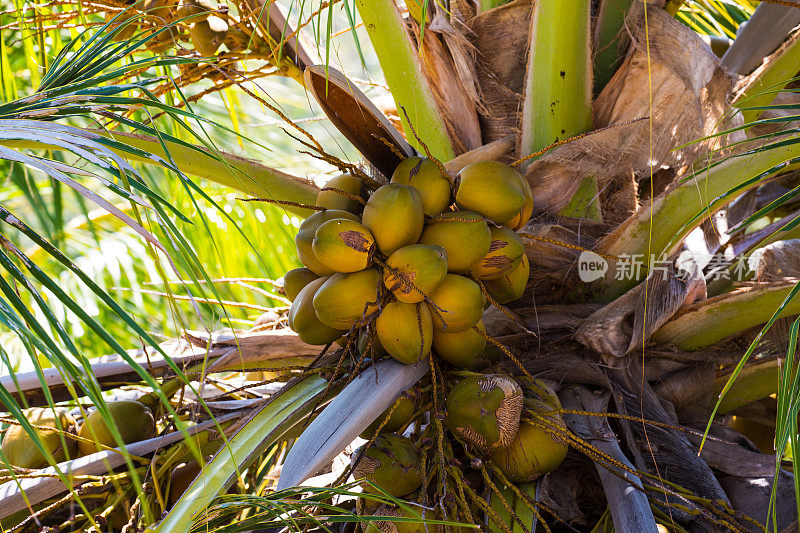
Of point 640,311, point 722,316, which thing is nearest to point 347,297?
point 640,311

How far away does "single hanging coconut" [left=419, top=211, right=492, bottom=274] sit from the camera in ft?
3.09

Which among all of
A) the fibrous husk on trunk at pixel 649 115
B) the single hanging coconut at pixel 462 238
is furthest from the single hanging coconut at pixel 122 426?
the fibrous husk on trunk at pixel 649 115

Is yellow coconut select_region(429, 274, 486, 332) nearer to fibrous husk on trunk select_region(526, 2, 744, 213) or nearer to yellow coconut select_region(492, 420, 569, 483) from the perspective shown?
yellow coconut select_region(492, 420, 569, 483)

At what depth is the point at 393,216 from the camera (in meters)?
0.92

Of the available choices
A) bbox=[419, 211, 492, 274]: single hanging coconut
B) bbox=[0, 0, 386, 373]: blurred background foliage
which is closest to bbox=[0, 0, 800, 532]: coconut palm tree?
bbox=[419, 211, 492, 274]: single hanging coconut

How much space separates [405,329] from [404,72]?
66cm

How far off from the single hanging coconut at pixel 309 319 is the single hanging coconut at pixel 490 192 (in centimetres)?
25

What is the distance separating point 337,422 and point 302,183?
64cm

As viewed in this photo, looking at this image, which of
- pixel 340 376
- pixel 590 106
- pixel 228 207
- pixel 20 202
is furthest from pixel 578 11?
pixel 20 202

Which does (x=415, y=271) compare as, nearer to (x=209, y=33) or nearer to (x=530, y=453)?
(x=530, y=453)

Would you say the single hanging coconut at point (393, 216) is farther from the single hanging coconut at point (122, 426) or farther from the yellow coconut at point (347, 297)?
the single hanging coconut at point (122, 426)

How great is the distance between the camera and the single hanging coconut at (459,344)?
40.1 inches

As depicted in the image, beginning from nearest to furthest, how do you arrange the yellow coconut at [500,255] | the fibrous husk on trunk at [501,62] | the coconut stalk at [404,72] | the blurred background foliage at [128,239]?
the yellow coconut at [500,255] → the coconut stalk at [404,72] → the fibrous husk on trunk at [501,62] → the blurred background foliage at [128,239]

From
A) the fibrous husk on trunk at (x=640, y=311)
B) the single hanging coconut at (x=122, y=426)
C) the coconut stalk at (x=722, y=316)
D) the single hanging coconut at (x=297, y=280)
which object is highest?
the single hanging coconut at (x=297, y=280)
